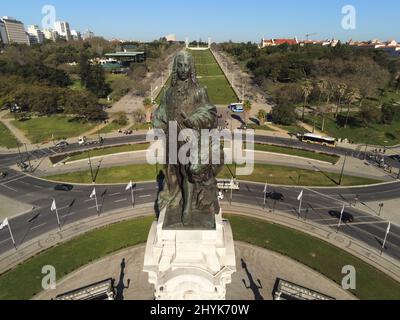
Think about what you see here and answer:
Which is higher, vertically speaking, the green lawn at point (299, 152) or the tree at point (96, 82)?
the tree at point (96, 82)

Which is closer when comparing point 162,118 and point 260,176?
point 162,118

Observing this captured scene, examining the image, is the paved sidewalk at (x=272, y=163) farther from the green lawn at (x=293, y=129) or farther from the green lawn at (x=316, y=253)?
the green lawn at (x=316, y=253)

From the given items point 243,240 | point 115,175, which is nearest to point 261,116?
point 115,175

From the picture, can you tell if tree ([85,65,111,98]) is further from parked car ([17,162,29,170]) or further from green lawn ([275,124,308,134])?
green lawn ([275,124,308,134])

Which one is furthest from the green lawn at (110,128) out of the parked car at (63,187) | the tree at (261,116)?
the tree at (261,116)

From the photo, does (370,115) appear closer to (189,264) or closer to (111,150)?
(111,150)
